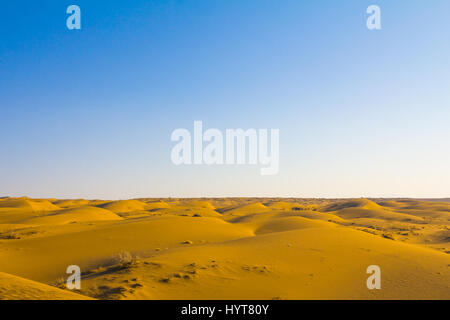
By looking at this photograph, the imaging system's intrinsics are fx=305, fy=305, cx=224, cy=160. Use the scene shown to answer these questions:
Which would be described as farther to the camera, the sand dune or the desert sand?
the desert sand

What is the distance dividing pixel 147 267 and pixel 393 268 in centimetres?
887

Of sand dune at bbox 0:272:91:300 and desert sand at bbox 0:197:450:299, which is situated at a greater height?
sand dune at bbox 0:272:91:300

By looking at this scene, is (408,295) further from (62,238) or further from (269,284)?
(62,238)

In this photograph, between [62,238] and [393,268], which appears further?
[62,238]

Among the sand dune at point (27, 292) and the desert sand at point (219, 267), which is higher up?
the sand dune at point (27, 292)

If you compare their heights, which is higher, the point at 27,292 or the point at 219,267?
the point at 27,292

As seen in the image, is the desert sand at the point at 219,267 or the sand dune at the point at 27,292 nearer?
the sand dune at the point at 27,292

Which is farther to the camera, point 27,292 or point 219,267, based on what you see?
point 219,267
